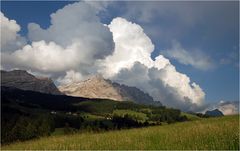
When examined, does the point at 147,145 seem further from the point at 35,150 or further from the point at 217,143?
the point at 35,150

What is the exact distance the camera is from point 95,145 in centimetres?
1622

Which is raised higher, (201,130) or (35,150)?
(201,130)

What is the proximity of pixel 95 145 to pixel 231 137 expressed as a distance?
18.9 ft

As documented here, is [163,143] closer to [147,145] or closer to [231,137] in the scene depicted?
[147,145]

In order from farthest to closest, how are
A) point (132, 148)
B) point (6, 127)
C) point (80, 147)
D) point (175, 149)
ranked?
point (6, 127), point (80, 147), point (132, 148), point (175, 149)

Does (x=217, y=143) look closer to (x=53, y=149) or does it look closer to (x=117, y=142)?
(x=117, y=142)

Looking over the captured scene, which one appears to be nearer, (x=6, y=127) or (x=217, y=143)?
(x=217, y=143)

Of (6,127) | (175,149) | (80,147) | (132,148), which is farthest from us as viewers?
(6,127)

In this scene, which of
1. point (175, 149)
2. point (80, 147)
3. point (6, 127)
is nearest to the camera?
point (175, 149)

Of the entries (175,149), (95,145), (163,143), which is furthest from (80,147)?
(175,149)

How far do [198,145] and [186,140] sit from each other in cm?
147

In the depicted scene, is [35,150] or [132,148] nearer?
[132,148]

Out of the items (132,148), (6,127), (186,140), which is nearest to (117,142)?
(132,148)

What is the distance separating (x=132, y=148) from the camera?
14.1 m
